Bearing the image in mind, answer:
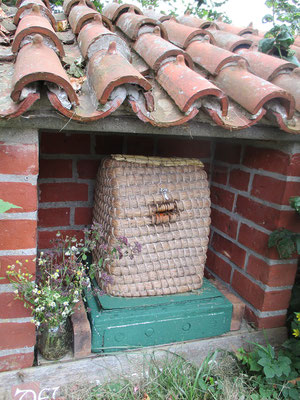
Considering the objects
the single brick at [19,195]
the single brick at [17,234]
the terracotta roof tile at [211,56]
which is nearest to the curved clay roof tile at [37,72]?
the single brick at [19,195]

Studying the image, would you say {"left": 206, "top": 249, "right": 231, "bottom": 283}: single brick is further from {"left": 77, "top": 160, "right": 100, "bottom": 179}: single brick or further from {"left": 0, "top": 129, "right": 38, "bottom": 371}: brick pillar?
{"left": 0, "top": 129, "right": 38, "bottom": 371}: brick pillar

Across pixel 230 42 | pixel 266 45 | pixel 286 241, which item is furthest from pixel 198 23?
pixel 286 241

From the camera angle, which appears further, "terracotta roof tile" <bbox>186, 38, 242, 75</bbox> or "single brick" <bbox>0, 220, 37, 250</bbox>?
"terracotta roof tile" <bbox>186, 38, 242, 75</bbox>

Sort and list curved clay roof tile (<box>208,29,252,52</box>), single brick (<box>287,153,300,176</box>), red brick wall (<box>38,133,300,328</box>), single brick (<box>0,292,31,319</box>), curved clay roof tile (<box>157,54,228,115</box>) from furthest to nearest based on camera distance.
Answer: curved clay roof tile (<box>208,29,252,52</box>) < red brick wall (<box>38,133,300,328</box>) < single brick (<box>287,153,300,176</box>) < single brick (<box>0,292,31,319</box>) < curved clay roof tile (<box>157,54,228,115</box>)

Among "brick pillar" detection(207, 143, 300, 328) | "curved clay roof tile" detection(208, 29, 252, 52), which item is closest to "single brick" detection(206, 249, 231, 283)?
"brick pillar" detection(207, 143, 300, 328)

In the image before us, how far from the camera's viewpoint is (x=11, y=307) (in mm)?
1414

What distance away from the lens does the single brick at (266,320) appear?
74.0 inches

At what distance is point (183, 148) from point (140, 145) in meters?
0.31

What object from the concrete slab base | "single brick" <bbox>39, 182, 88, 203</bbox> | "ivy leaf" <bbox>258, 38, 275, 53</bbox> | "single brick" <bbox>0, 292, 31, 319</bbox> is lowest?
the concrete slab base

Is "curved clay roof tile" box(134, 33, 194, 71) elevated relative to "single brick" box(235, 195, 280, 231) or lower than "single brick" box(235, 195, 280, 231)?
elevated

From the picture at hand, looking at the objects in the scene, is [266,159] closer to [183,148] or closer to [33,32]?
[183,148]

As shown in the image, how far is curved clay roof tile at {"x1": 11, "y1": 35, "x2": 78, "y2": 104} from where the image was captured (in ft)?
3.28

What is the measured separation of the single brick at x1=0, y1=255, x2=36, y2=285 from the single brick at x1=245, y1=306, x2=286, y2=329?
1.28m

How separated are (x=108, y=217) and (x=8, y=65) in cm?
83
